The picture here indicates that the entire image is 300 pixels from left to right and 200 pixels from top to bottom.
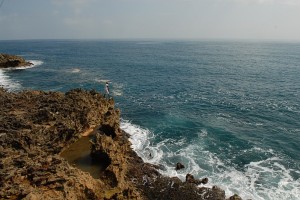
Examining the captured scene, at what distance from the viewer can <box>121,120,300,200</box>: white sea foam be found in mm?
34469

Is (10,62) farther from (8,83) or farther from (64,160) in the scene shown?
(64,160)

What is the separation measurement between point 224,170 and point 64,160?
22597mm

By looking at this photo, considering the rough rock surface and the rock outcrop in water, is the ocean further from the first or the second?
Result: the rough rock surface

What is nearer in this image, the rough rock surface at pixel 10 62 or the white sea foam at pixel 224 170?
the white sea foam at pixel 224 170

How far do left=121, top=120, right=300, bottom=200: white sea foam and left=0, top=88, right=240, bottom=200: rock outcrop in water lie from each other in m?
2.58

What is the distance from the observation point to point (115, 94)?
75.0 meters

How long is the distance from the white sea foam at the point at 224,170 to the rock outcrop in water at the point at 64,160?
258 cm

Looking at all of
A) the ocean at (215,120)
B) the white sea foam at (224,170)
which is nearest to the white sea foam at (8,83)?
the ocean at (215,120)

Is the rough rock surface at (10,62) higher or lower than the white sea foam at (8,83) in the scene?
higher

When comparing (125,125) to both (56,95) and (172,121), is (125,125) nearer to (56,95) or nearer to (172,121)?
(172,121)

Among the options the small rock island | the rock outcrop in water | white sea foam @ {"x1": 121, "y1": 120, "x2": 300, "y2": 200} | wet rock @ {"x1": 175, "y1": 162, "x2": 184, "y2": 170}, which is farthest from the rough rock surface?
wet rock @ {"x1": 175, "y1": 162, "x2": 184, "y2": 170}

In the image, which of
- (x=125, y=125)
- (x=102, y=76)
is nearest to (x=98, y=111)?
(x=125, y=125)

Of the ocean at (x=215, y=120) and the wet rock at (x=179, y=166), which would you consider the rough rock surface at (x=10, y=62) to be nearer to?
the ocean at (x=215, y=120)

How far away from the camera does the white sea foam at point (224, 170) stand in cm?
3447
